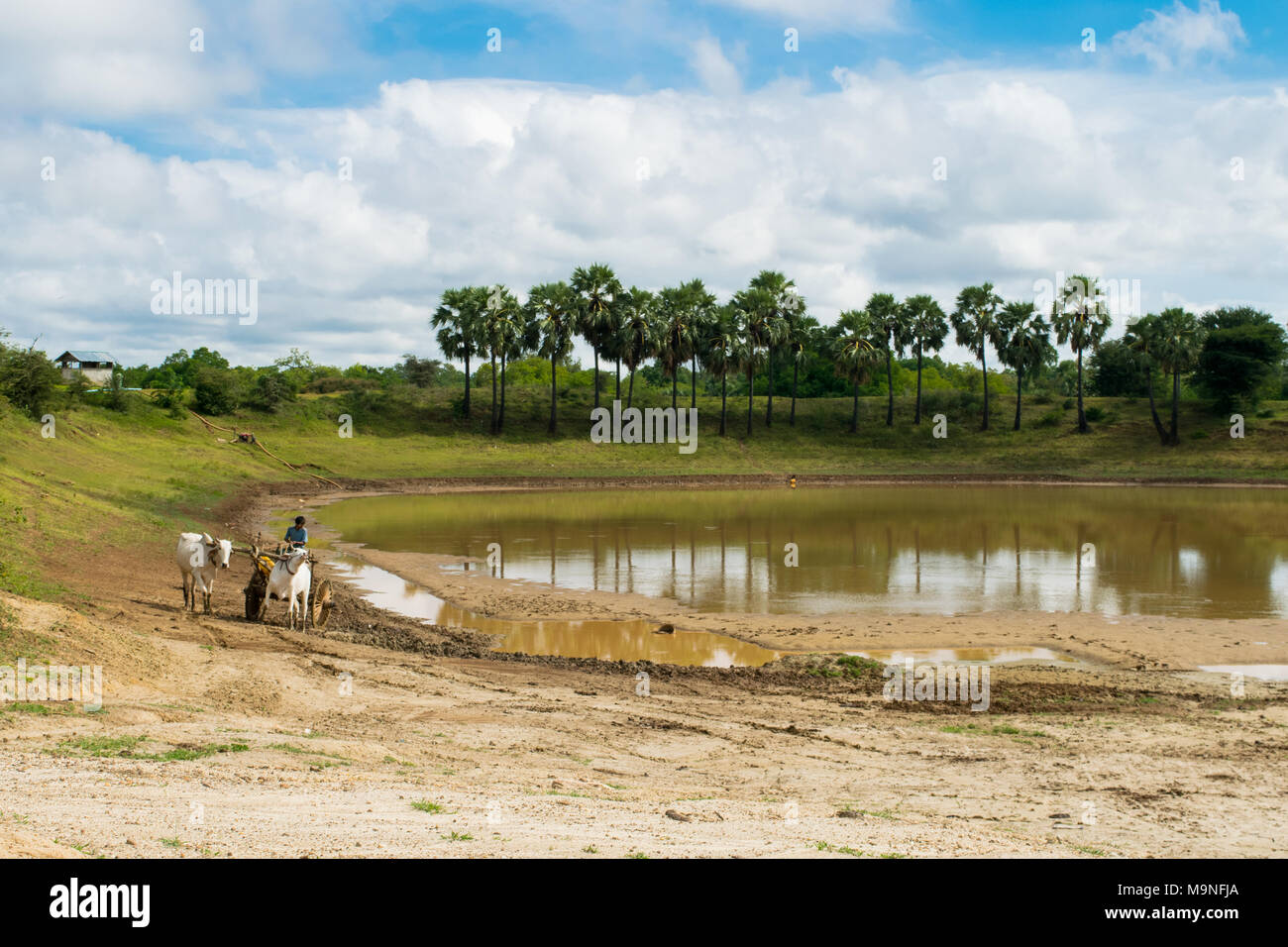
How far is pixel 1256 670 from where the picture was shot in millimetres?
15781

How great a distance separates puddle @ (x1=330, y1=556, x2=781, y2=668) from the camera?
17438mm

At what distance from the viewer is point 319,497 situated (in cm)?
5241

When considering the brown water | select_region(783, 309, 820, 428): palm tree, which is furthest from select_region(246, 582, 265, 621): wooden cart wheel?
select_region(783, 309, 820, 428): palm tree

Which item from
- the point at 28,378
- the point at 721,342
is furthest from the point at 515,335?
the point at 28,378

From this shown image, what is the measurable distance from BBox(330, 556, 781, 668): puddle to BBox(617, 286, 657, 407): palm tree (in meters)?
54.9

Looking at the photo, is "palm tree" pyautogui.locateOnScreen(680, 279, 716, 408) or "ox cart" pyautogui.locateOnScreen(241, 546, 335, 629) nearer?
"ox cart" pyautogui.locateOnScreen(241, 546, 335, 629)

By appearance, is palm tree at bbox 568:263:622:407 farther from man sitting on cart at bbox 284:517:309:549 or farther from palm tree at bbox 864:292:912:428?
man sitting on cart at bbox 284:517:309:549

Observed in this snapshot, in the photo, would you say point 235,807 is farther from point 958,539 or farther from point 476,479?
point 476,479

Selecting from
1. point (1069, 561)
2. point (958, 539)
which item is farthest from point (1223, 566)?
point (958, 539)

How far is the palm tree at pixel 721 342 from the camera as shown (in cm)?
7606

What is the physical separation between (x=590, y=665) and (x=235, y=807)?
9228 millimetres

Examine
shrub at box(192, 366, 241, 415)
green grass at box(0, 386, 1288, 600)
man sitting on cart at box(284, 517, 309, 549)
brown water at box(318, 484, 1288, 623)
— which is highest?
shrub at box(192, 366, 241, 415)

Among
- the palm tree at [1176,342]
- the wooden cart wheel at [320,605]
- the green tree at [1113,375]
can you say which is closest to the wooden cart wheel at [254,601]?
the wooden cart wheel at [320,605]

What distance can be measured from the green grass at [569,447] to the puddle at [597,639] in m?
18.3
